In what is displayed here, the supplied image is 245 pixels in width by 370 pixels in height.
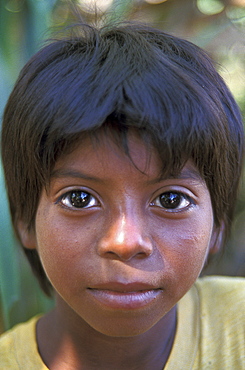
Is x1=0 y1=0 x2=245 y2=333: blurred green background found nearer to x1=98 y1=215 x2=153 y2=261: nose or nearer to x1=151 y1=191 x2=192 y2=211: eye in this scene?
x1=151 y1=191 x2=192 y2=211: eye

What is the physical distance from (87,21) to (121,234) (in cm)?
80

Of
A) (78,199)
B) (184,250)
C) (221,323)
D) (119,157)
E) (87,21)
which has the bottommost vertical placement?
(221,323)

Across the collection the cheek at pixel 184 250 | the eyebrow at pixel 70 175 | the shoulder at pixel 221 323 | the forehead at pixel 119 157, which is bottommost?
the shoulder at pixel 221 323

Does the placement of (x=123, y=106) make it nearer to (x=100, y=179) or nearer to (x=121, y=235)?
(x=100, y=179)

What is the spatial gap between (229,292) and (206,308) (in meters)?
0.09

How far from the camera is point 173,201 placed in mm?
1045

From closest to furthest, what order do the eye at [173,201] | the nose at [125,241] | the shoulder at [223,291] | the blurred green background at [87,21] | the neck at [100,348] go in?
the nose at [125,241]
the eye at [173,201]
the neck at [100,348]
the shoulder at [223,291]
the blurred green background at [87,21]

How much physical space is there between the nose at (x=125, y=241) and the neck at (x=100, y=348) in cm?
36

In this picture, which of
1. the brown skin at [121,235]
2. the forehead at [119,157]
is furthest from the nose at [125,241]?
the forehead at [119,157]

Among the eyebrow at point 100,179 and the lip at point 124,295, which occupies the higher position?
the eyebrow at point 100,179

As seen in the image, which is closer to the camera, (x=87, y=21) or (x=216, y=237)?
(x=216, y=237)

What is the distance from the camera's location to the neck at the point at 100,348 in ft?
3.97

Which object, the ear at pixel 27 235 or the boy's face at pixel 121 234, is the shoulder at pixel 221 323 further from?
the ear at pixel 27 235

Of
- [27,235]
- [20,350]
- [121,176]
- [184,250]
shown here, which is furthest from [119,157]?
[20,350]
